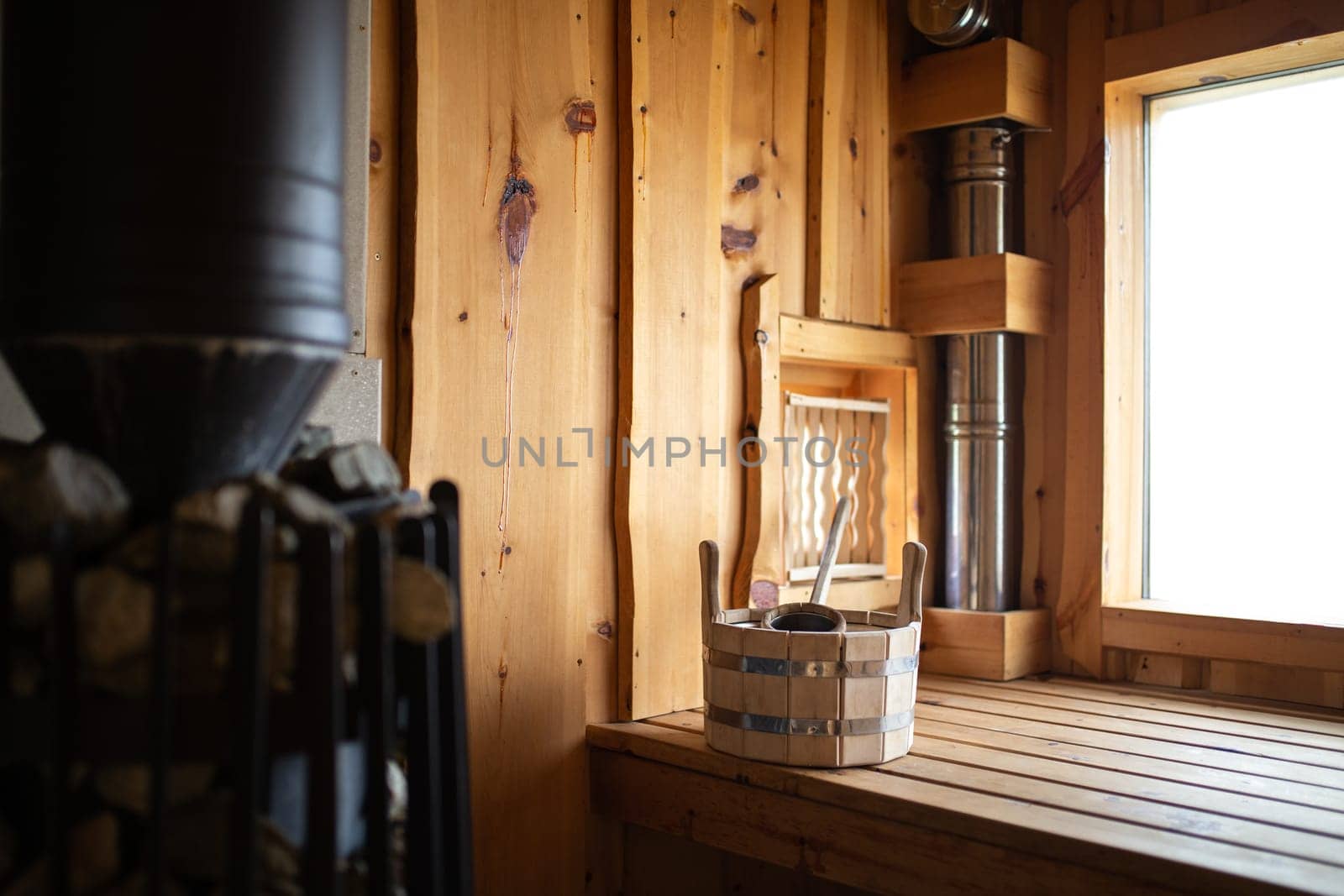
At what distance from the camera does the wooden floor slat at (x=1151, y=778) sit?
1.90 m

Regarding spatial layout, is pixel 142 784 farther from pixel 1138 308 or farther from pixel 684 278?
pixel 1138 308

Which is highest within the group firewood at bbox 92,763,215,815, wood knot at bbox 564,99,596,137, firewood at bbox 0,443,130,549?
wood knot at bbox 564,99,596,137

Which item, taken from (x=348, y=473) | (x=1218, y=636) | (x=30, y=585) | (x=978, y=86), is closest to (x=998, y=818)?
A: (x=348, y=473)

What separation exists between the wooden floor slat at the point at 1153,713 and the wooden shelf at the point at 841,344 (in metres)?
0.85

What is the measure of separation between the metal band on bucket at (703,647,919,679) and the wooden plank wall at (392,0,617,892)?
43 centimetres

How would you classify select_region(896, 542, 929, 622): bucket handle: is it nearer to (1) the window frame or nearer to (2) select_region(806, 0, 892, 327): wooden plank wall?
(2) select_region(806, 0, 892, 327): wooden plank wall

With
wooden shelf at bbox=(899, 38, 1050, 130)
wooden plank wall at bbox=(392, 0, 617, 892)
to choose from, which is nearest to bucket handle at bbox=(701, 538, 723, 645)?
wooden plank wall at bbox=(392, 0, 617, 892)

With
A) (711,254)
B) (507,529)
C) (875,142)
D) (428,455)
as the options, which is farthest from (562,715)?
(875,142)

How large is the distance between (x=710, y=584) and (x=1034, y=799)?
70cm

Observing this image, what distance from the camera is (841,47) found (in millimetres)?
3023

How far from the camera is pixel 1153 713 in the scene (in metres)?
2.67

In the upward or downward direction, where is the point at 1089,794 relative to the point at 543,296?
downward

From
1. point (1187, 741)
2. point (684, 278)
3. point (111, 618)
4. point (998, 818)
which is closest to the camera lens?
point (111, 618)

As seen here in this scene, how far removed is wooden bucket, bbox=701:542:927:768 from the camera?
2086 millimetres
